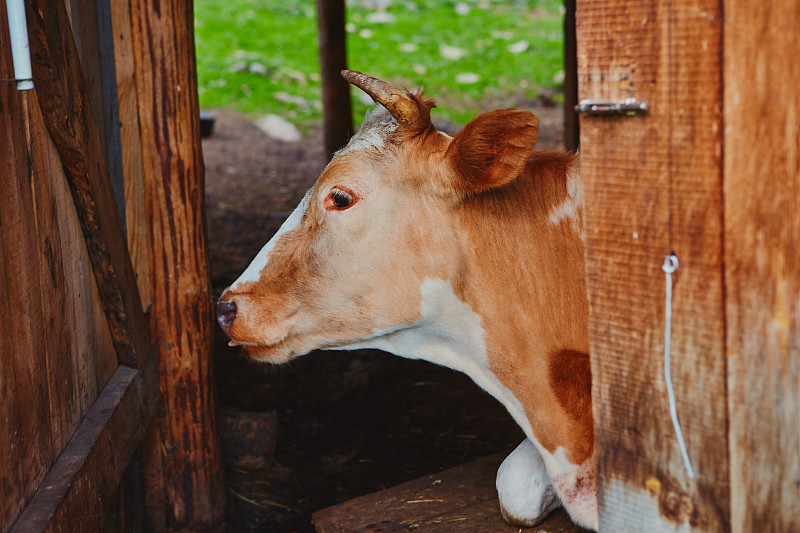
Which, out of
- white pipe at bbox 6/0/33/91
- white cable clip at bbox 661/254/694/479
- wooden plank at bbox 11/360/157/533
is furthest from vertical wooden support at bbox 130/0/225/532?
white cable clip at bbox 661/254/694/479

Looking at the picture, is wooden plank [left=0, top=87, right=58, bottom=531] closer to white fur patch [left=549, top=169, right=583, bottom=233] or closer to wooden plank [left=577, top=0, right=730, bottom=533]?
wooden plank [left=577, top=0, right=730, bottom=533]

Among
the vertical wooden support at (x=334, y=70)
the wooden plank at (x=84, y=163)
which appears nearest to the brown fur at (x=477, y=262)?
the wooden plank at (x=84, y=163)

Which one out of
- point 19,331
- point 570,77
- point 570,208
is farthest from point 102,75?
point 570,77

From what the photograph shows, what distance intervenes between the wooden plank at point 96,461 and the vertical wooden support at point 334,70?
21.8 feet

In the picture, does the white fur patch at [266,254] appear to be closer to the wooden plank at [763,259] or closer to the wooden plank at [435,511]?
the wooden plank at [435,511]

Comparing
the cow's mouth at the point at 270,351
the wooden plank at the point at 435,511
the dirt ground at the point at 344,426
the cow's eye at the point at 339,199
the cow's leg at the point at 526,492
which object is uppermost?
the cow's eye at the point at 339,199

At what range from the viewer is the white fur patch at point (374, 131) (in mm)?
2799

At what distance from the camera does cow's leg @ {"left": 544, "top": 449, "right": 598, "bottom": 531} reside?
8.93 feet

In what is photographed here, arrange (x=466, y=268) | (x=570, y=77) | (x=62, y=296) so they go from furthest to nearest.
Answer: (x=570, y=77), (x=466, y=268), (x=62, y=296)

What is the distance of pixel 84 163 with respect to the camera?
2646 mm

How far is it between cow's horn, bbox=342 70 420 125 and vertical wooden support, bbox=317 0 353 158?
6921 mm

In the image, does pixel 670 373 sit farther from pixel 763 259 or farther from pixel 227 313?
pixel 227 313

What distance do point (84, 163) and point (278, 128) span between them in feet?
37.5

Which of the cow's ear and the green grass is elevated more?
the green grass
